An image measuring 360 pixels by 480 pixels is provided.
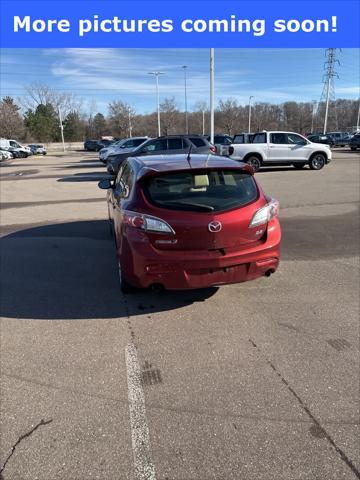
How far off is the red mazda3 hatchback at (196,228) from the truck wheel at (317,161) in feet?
58.5

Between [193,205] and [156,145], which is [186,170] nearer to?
[193,205]

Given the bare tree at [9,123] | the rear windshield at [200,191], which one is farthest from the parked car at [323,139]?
the bare tree at [9,123]

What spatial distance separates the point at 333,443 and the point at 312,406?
348 millimetres

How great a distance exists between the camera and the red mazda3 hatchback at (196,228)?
3.82 m

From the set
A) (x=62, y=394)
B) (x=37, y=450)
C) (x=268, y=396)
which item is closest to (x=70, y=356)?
(x=62, y=394)

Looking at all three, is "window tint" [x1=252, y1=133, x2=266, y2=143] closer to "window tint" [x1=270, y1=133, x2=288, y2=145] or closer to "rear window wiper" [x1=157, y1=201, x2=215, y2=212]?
"window tint" [x1=270, y1=133, x2=288, y2=145]

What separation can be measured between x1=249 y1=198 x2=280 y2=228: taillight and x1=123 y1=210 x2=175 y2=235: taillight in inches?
33.7

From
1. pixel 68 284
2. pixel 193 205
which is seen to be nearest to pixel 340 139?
pixel 68 284

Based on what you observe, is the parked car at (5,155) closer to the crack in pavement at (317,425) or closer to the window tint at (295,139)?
the window tint at (295,139)

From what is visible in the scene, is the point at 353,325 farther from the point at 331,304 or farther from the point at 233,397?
the point at 233,397

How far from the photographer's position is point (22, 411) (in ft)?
9.21

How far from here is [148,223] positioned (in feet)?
12.7

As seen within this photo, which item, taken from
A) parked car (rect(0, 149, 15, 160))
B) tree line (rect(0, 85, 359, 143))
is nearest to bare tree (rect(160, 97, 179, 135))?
tree line (rect(0, 85, 359, 143))

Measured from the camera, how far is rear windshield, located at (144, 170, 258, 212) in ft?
12.9
